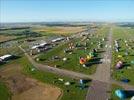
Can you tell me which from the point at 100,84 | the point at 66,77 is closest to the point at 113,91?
the point at 100,84

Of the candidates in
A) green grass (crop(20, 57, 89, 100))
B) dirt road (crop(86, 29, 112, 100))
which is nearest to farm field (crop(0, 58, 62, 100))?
green grass (crop(20, 57, 89, 100))

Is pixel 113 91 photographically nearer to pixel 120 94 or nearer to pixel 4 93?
pixel 120 94

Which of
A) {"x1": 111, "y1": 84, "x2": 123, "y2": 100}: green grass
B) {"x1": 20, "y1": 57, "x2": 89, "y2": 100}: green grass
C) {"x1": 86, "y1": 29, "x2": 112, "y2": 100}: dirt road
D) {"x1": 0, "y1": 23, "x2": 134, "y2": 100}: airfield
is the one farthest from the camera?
{"x1": 0, "y1": 23, "x2": 134, "y2": 100}: airfield

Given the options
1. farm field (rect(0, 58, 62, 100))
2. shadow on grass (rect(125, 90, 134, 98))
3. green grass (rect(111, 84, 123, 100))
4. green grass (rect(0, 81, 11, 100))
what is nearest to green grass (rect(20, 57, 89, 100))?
farm field (rect(0, 58, 62, 100))

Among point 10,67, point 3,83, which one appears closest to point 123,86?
point 3,83

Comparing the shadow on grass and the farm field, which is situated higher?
the shadow on grass

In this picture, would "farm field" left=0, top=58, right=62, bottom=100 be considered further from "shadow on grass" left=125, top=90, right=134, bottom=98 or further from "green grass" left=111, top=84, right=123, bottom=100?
"shadow on grass" left=125, top=90, right=134, bottom=98

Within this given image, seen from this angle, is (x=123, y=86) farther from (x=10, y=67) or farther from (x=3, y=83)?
(x=10, y=67)

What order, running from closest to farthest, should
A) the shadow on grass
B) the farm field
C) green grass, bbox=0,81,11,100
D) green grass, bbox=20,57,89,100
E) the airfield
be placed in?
the shadow on grass → green grass, bbox=20,57,89,100 → the airfield → the farm field → green grass, bbox=0,81,11,100

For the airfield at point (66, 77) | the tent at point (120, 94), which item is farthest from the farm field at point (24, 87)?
the tent at point (120, 94)

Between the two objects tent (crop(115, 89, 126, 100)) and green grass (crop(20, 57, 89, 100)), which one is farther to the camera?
green grass (crop(20, 57, 89, 100))

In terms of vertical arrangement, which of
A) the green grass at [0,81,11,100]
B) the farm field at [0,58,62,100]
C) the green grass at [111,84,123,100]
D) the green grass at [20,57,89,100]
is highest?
the green grass at [111,84,123,100]

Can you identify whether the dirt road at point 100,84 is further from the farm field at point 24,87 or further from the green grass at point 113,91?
the farm field at point 24,87
